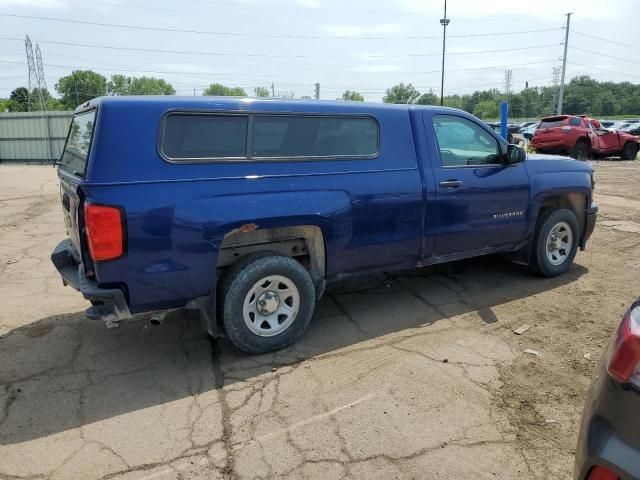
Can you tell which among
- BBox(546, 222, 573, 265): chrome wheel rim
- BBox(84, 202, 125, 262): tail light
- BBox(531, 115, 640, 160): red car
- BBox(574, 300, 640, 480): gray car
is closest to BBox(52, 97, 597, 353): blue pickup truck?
BBox(84, 202, 125, 262): tail light

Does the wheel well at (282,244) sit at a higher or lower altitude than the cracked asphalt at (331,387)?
higher

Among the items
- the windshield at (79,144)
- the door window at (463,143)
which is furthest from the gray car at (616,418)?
the windshield at (79,144)

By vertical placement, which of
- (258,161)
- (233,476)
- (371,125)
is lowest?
(233,476)

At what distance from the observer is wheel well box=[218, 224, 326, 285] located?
3741 mm

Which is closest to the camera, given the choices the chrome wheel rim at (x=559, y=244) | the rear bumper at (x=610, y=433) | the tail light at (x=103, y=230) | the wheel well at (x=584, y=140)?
the rear bumper at (x=610, y=433)

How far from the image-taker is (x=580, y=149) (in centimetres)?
1833

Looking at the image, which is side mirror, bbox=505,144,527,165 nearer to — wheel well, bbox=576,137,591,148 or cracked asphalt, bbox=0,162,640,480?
cracked asphalt, bbox=0,162,640,480

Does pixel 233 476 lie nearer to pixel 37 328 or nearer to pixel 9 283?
pixel 37 328

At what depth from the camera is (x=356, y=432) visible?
2.91 m

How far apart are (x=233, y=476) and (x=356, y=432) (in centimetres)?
76

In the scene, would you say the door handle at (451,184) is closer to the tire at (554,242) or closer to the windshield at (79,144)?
the tire at (554,242)

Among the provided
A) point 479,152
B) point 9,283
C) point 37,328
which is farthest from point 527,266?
point 9,283

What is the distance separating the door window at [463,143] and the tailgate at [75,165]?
2985 mm

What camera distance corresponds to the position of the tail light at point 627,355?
168 cm
